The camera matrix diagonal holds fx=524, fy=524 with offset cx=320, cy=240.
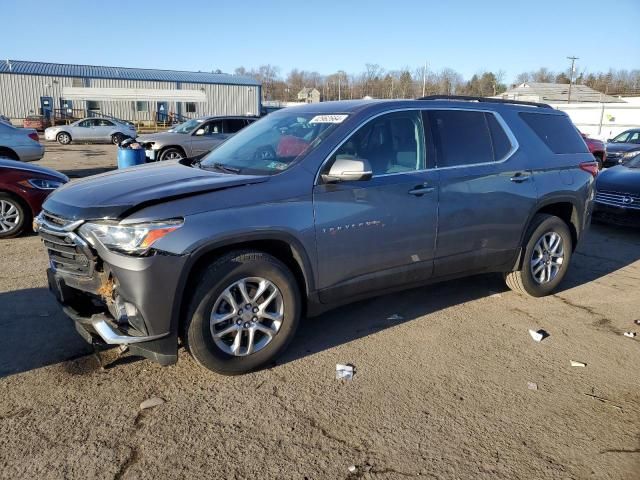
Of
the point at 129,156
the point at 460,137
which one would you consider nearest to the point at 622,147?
the point at 129,156

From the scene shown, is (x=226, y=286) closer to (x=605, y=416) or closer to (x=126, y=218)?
(x=126, y=218)

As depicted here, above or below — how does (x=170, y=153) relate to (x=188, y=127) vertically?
below

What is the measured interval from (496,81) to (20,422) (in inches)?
4388

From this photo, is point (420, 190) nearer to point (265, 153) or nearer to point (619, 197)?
point (265, 153)

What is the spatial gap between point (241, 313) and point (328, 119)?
1646 mm

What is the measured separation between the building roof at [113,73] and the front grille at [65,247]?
50.6 m

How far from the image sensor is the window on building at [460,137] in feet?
14.3

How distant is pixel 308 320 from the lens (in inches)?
181

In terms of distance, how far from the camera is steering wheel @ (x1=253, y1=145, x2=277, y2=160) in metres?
3.99

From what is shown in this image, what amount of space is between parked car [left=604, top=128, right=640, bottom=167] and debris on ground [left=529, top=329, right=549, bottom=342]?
15469 millimetres

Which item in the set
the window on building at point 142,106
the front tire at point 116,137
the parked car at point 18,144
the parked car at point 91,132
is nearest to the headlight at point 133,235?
the parked car at point 18,144

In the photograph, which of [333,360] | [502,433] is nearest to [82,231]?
[333,360]

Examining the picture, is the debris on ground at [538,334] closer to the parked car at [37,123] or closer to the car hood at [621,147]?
the car hood at [621,147]

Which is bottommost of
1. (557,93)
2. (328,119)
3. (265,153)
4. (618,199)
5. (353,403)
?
(353,403)
